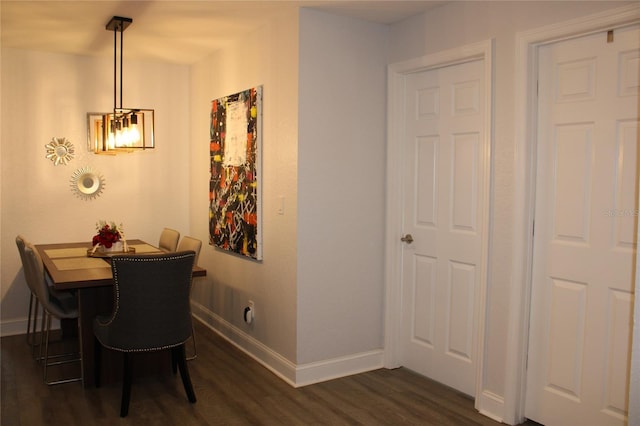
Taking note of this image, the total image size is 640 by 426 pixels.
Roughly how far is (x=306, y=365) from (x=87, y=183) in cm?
282

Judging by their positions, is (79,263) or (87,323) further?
(79,263)

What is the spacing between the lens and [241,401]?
3396 mm

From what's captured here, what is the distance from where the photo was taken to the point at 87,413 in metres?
3.20

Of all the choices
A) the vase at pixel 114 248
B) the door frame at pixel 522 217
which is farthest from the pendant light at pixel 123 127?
the door frame at pixel 522 217

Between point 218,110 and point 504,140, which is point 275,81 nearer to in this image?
point 218,110

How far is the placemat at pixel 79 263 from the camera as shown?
381cm

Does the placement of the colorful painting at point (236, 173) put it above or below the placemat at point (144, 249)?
above

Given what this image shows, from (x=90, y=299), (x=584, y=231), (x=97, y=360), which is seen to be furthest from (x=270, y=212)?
(x=584, y=231)

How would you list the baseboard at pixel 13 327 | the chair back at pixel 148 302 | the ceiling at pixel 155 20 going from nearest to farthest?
the chair back at pixel 148 302 < the ceiling at pixel 155 20 < the baseboard at pixel 13 327

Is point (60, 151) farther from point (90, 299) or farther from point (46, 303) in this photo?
point (90, 299)

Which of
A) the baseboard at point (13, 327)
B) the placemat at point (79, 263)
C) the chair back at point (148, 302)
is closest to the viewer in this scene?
the chair back at point (148, 302)

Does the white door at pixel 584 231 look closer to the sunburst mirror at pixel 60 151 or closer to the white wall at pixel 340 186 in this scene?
the white wall at pixel 340 186

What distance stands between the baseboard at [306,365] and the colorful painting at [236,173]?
68 centimetres

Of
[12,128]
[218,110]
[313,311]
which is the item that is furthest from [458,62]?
[12,128]
